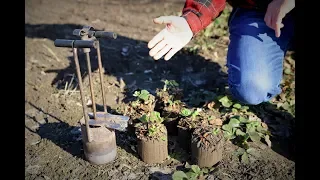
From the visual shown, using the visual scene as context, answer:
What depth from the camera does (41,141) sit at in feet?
9.40

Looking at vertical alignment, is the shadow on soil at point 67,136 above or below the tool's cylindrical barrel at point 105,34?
below

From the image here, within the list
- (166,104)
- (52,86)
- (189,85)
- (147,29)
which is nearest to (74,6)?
(147,29)

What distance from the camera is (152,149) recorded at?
249 cm

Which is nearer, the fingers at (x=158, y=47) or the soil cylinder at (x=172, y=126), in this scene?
the fingers at (x=158, y=47)

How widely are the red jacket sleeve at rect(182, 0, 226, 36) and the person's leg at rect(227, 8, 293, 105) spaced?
1.16 ft

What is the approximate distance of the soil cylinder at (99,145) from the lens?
96.4 inches

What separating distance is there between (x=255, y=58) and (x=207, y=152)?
96 centimetres

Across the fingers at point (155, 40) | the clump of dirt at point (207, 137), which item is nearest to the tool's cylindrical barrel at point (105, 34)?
the fingers at point (155, 40)

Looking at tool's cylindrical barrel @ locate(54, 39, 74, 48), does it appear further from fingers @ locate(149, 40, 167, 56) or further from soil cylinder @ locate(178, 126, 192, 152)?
soil cylinder @ locate(178, 126, 192, 152)

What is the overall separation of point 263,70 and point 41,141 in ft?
6.08

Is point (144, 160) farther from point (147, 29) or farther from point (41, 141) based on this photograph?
point (147, 29)

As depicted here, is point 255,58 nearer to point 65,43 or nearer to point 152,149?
point 152,149

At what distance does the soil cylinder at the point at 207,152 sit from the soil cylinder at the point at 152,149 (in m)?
0.20

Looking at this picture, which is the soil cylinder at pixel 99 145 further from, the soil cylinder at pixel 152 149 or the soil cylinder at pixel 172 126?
the soil cylinder at pixel 172 126
